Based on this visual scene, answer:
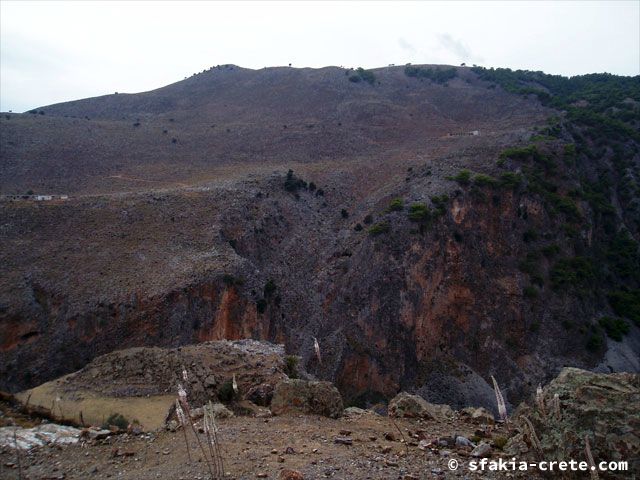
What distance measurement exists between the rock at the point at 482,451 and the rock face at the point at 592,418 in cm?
77

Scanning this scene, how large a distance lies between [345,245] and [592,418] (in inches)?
1177

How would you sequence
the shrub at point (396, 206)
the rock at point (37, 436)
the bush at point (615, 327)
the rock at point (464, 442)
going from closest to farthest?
the rock at point (464, 442) → the rock at point (37, 436) → the bush at point (615, 327) → the shrub at point (396, 206)

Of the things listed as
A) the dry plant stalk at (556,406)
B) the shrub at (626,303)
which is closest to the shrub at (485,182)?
the shrub at (626,303)

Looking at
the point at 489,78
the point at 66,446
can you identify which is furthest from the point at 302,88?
the point at 66,446

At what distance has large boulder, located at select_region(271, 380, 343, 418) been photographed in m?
10.9

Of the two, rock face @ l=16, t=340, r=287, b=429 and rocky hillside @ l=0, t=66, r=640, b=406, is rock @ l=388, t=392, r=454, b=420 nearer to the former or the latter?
rock face @ l=16, t=340, r=287, b=429

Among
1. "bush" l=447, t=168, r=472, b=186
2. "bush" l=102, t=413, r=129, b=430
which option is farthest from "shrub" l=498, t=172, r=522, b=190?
"bush" l=102, t=413, r=129, b=430

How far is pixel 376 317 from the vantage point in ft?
104

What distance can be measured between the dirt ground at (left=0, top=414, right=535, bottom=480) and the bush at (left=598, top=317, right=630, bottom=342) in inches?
1119

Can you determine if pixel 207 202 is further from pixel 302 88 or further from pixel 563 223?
pixel 302 88

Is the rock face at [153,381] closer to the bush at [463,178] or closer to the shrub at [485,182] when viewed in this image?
the bush at [463,178]

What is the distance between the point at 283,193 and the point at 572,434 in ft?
113

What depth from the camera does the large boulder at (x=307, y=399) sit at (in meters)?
10.9

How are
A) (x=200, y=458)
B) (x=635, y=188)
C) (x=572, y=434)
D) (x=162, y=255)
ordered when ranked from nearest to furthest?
(x=572, y=434), (x=200, y=458), (x=162, y=255), (x=635, y=188)
